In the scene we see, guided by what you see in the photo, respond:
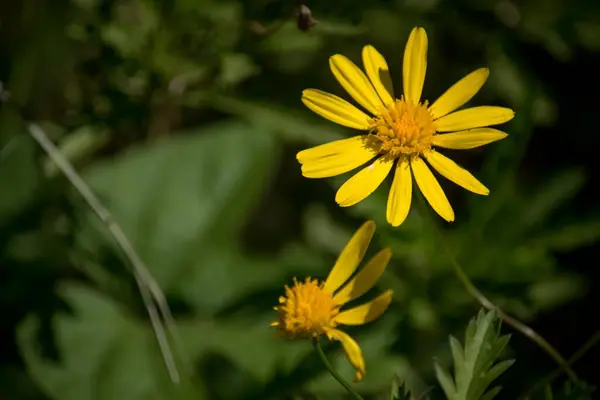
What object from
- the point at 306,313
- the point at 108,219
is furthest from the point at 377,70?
the point at 108,219

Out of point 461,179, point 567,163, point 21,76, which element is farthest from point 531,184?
point 21,76

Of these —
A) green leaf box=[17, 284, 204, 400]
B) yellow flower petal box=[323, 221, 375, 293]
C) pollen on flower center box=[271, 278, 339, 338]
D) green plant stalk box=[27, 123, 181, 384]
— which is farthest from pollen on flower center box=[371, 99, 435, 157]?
green leaf box=[17, 284, 204, 400]

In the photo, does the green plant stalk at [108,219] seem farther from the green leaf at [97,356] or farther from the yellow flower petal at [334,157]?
the yellow flower petal at [334,157]

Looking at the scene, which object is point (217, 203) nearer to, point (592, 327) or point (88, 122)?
point (88, 122)

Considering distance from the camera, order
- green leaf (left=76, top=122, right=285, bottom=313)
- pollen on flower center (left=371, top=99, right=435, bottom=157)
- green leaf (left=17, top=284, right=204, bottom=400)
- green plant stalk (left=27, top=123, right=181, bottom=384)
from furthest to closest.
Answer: green leaf (left=76, top=122, right=285, bottom=313)
green leaf (left=17, top=284, right=204, bottom=400)
green plant stalk (left=27, top=123, right=181, bottom=384)
pollen on flower center (left=371, top=99, right=435, bottom=157)

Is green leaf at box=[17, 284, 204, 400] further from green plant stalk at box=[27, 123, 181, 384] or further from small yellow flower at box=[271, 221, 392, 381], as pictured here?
small yellow flower at box=[271, 221, 392, 381]

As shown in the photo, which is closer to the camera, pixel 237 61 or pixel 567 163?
pixel 237 61

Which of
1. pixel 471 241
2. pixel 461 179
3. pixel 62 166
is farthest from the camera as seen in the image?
pixel 471 241
